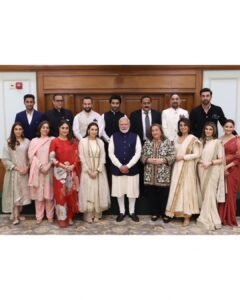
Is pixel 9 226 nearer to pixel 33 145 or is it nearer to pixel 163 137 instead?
pixel 33 145

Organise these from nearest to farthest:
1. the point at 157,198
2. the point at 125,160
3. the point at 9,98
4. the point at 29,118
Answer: the point at 125,160 → the point at 157,198 → the point at 29,118 → the point at 9,98

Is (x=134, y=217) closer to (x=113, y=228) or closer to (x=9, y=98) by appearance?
(x=113, y=228)

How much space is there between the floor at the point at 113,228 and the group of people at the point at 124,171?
0.25 feet

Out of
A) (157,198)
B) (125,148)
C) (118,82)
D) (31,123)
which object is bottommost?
(157,198)

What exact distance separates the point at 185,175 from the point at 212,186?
1.03 feet

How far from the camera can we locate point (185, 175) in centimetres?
367

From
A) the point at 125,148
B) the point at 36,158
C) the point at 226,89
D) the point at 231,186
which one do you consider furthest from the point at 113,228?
the point at 226,89

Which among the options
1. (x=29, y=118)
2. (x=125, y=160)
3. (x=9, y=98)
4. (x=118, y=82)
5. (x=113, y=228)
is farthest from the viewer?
(x=118, y=82)

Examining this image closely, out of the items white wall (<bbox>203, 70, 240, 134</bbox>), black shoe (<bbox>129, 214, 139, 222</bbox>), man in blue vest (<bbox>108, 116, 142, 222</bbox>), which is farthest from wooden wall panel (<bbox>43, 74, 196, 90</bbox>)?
black shoe (<bbox>129, 214, 139, 222</bbox>)

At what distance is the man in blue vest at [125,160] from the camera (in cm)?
369

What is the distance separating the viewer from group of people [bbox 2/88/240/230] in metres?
3.63

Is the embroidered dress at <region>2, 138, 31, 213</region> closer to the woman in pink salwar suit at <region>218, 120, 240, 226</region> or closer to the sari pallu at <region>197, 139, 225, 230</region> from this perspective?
the sari pallu at <region>197, 139, 225, 230</region>

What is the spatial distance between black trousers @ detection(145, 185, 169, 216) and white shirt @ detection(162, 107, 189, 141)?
62 cm

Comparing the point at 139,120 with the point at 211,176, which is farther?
the point at 139,120
